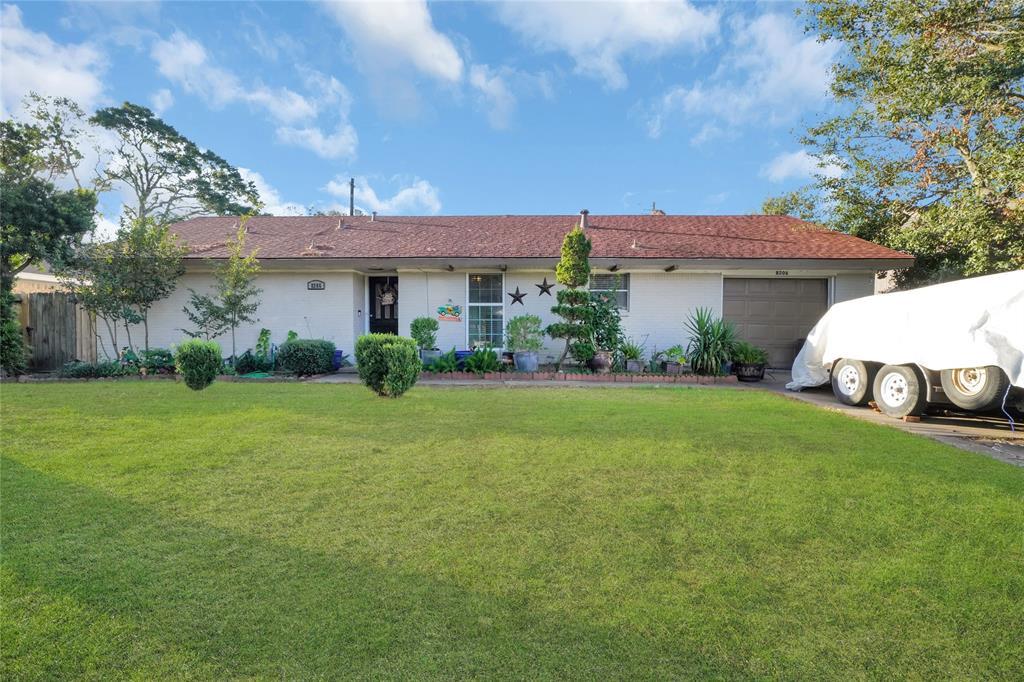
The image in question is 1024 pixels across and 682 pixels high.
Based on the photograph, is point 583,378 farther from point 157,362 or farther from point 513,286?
point 157,362

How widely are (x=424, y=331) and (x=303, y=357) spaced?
285 cm

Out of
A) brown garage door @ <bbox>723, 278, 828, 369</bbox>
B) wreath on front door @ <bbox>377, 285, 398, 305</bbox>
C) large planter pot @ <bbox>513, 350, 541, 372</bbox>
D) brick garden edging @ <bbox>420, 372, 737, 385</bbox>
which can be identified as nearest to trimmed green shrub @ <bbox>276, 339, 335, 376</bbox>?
brick garden edging @ <bbox>420, 372, 737, 385</bbox>

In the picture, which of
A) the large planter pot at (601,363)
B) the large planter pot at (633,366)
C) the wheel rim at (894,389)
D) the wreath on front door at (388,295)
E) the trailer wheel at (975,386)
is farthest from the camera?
the wreath on front door at (388,295)

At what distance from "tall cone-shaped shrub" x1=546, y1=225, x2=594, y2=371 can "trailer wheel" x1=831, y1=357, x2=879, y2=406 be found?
15.4ft

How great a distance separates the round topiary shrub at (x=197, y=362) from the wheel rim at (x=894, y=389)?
10875 millimetres

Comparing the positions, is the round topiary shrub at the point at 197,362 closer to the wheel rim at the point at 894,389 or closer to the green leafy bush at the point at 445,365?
the green leafy bush at the point at 445,365

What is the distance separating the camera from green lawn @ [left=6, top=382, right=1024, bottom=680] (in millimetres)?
1835

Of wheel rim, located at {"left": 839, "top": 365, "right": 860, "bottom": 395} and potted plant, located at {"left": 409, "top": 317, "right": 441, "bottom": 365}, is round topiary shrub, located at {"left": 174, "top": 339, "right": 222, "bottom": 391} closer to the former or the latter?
potted plant, located at {"left": 409, "top": 317, "right": 441, "bottom": 365}

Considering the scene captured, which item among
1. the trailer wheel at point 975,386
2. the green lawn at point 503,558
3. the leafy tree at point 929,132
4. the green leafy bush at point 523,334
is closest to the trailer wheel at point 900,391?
the trailer wheel at point 975,386

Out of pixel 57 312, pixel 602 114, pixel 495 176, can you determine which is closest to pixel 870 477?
pixel 602 114

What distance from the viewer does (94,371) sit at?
10375mm

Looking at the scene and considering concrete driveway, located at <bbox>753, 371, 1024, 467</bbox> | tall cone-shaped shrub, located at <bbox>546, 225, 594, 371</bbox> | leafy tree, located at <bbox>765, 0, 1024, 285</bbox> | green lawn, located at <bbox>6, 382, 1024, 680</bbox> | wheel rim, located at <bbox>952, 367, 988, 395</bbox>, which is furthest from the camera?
tall cone-shaped shrub, located at <bbox>546, 225, 594, 371</bbox>

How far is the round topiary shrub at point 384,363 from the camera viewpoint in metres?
7.40

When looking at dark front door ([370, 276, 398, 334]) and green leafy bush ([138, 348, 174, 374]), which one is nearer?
green leafy bush ([138, 348, 174, 374])
